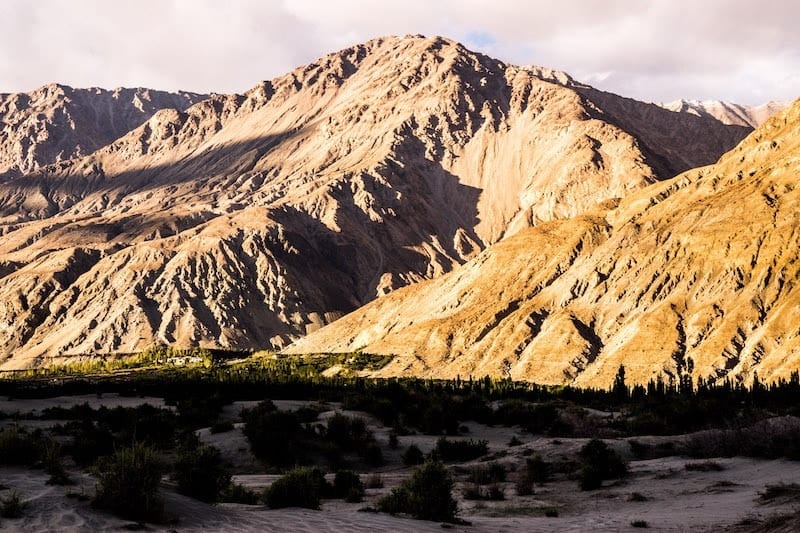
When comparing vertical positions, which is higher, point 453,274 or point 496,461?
point 453,274

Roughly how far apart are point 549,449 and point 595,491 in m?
9.24

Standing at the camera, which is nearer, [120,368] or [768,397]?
[768,397]

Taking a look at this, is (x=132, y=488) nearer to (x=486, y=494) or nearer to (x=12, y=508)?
(x=12, y=508)

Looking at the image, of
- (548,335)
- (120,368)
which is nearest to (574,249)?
(548,335)

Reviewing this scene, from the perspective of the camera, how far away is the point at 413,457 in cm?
3900

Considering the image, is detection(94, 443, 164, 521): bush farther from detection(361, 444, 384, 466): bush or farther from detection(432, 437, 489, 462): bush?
detection(432, 437, 489, 462): bush

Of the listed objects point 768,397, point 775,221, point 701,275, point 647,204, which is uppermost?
point 647,204

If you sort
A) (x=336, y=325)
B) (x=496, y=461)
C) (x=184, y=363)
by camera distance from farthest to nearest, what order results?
(x=336, y=325), (x=184, y=363), (x=496, y=461)

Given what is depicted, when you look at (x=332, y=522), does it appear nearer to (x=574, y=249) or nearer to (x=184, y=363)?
(x=574, y=249)

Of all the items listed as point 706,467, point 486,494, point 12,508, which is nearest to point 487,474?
point 486,494

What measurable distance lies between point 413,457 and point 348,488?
551 inches

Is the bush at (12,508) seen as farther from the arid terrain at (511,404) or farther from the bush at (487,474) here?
the bush at (487,474)

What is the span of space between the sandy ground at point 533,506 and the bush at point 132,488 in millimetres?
372

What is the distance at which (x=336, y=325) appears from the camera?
191m
